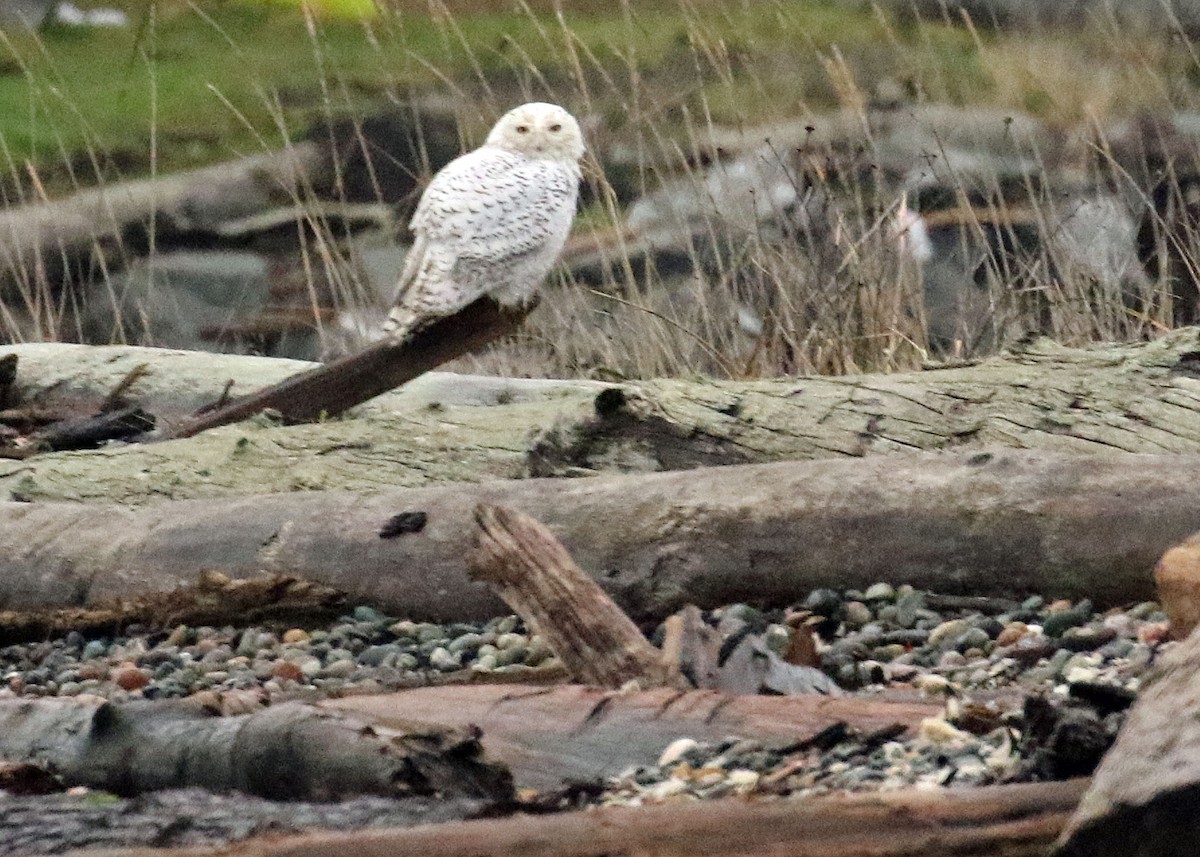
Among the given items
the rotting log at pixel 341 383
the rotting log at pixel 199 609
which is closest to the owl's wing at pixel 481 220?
the rotting log at pixel 341 383

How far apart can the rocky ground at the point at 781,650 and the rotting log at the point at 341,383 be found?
1.07 metres

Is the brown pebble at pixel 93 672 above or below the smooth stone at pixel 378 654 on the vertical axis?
below

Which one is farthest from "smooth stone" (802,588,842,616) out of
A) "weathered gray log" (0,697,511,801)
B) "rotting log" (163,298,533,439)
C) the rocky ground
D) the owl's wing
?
the owl's wing

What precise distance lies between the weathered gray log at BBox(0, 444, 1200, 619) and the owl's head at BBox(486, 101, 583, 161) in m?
2.09

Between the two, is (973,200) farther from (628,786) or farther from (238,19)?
(628,786)

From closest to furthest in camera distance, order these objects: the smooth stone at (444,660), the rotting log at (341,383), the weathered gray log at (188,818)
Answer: the weathered gray log at (188,818), the smooth stone at (444,660), the rotting log at (341,383)

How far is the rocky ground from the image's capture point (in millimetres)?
1554

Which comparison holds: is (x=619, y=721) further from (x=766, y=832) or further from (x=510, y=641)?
(x=510, y=641)

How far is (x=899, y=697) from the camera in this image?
1954 mm

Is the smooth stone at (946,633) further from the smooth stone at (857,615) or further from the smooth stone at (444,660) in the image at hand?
the smooth stone at (444,660)

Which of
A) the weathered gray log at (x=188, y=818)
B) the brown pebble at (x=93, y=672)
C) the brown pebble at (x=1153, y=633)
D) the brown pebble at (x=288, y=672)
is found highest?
the weathered gray log at (x=188, y=818)

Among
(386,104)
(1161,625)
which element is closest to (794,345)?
(1161,625)

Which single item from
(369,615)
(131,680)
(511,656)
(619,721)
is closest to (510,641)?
(511,656)

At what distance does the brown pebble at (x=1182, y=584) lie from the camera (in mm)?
1790
